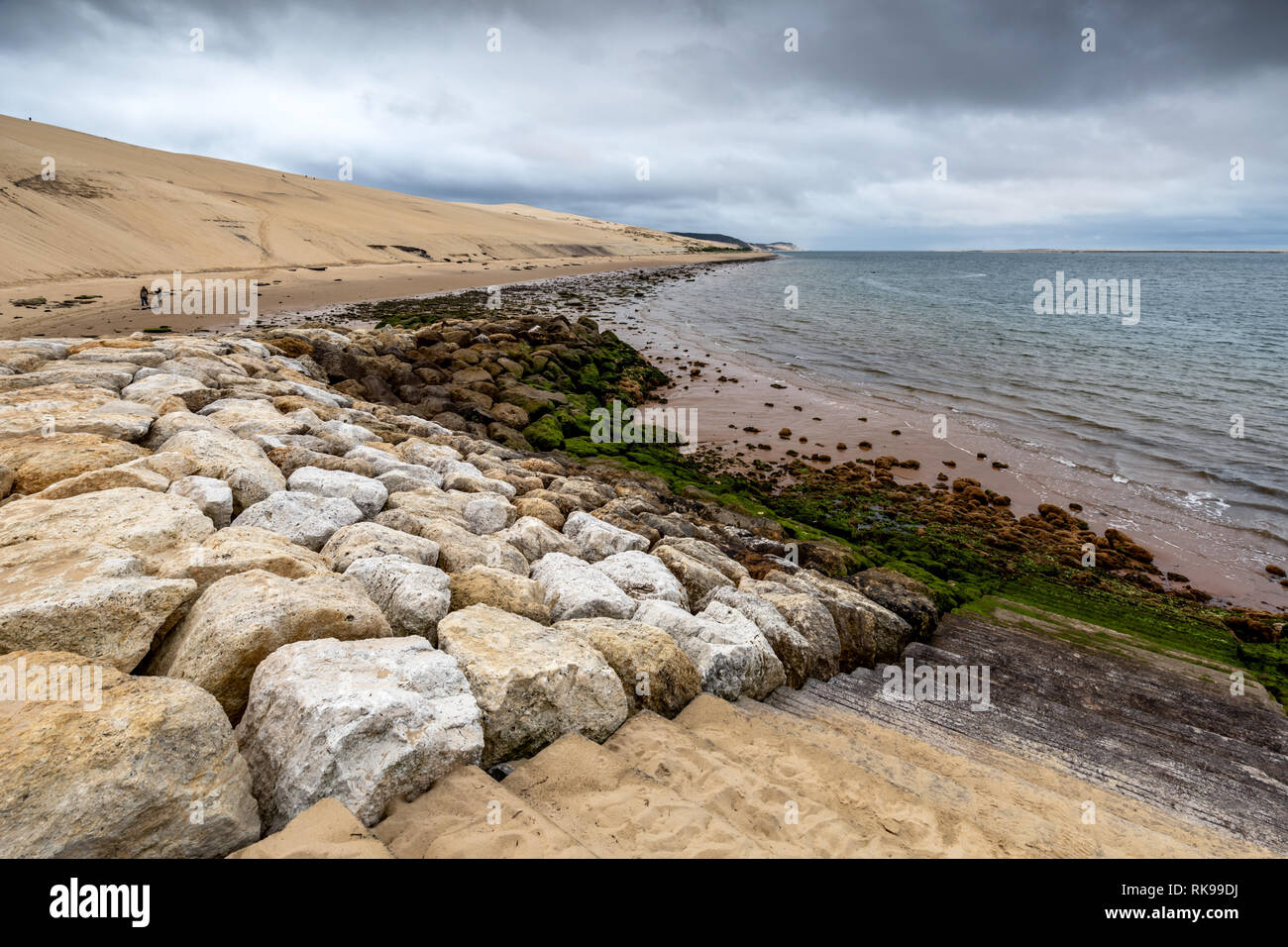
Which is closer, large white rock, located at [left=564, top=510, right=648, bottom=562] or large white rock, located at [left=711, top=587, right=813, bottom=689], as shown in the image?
large white rock, located at [left=711, top=587, right=813, bottom=689]

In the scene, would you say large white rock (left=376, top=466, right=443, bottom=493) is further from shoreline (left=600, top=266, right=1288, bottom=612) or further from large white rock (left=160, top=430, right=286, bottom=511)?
shoreline (left=600, top=266, right=1288, bottom=612)

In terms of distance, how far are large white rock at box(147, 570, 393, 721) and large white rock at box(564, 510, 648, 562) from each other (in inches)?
126

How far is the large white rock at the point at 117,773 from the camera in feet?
8.27

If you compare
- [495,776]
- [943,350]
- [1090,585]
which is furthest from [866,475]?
[943,350]

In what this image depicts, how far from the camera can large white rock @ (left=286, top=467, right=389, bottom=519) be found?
6711mm

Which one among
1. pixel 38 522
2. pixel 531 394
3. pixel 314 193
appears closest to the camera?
pixel 38 522

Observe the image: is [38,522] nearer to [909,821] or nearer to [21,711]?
[21,711]

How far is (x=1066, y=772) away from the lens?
17.4 ft

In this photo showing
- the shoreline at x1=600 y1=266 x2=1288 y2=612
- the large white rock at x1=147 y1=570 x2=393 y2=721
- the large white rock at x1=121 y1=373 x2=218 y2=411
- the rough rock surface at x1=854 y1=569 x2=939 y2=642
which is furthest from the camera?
the shoreline at x1=600 y1=266 x2=1288 y2=612

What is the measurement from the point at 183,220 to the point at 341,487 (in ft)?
179

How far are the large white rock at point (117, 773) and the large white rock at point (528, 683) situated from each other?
1.33m

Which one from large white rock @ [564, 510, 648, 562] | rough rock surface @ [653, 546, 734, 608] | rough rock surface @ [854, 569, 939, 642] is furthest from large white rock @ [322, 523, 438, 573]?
rough rock surface @ [854, 569, 939, 642]

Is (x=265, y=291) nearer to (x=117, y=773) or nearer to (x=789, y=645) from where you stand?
(x=789, y=645)
